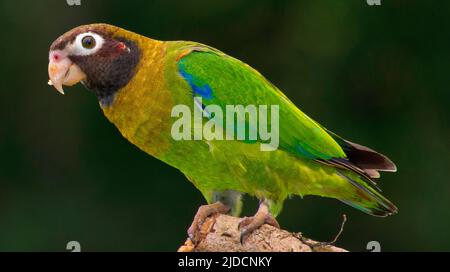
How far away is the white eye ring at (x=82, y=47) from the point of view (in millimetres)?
2514

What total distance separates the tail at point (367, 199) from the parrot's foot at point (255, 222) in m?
0.30

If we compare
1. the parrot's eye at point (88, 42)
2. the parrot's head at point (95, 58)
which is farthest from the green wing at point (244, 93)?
the parrot's eye at point (88, 42)

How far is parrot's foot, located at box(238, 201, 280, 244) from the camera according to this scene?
2.43 metres

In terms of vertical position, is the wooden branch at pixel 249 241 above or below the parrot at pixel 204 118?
below

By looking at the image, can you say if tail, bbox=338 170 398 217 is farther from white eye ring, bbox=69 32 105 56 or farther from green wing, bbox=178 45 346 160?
white eye ring, bbox=69 32 105 56

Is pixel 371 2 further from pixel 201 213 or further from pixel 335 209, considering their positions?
pixel 201 213

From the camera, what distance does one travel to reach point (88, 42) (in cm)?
252

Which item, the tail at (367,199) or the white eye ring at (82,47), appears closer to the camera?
the white eye ring at (82,47)

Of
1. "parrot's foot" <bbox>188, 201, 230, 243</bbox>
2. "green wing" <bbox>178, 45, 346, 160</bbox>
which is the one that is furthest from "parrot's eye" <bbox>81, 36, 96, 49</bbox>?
"parrot's foot" <bbox>188, 201, 230, 243</bbox>

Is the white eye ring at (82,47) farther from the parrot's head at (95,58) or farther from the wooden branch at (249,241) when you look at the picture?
the wooden branch at (249,241)

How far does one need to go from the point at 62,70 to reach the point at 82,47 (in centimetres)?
10

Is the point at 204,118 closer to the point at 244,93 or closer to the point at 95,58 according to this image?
the point at 244,93

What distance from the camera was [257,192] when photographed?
2.57 meters

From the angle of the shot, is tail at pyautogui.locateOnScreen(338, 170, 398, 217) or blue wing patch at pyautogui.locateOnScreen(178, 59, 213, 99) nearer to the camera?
blue wing patch at pyautogui.locateOnScreen(178, 59, 213, 99)
